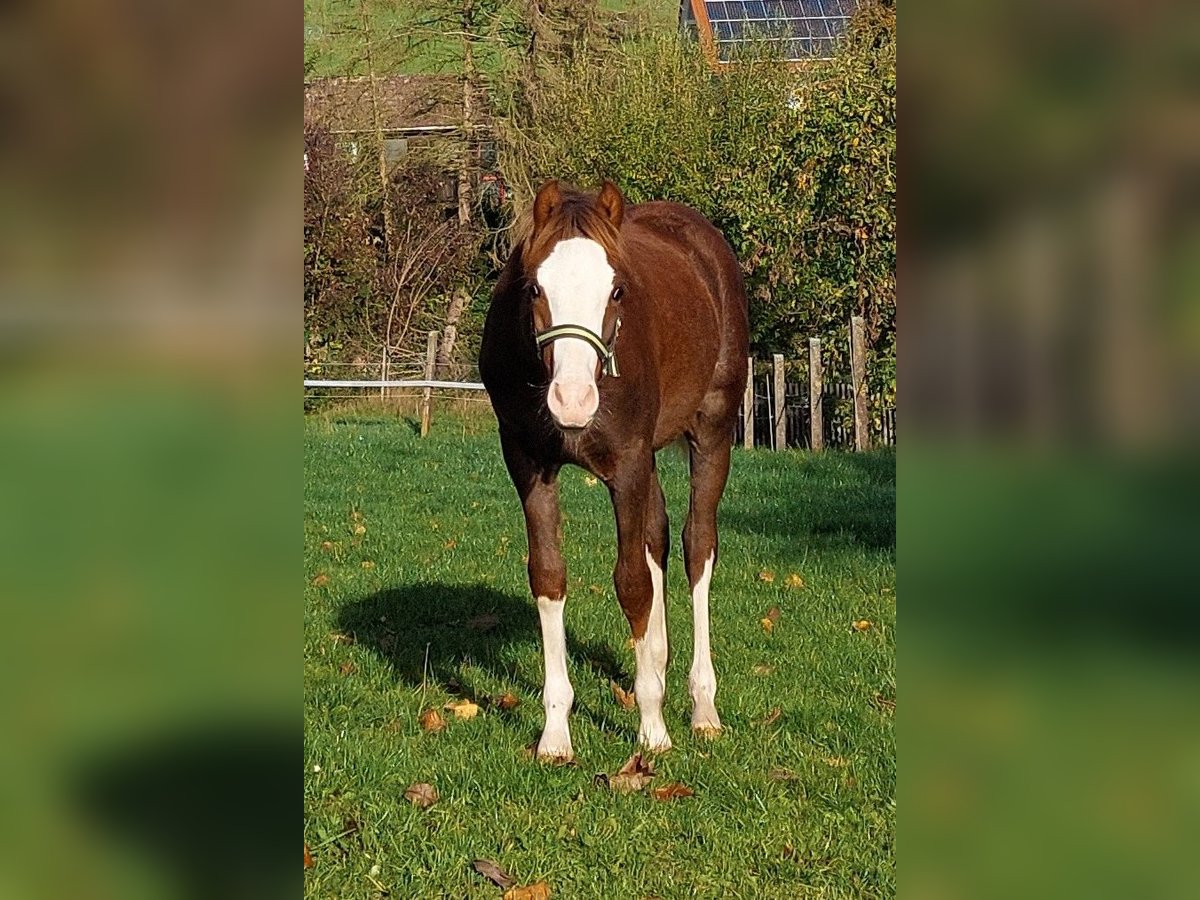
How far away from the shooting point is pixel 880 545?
7.74m

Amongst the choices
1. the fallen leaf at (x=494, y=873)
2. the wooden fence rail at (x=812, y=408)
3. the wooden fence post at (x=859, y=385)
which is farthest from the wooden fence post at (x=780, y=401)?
the fallen leaf at (x=494, y=873)

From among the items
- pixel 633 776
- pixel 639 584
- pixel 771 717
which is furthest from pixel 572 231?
pixel 771 717

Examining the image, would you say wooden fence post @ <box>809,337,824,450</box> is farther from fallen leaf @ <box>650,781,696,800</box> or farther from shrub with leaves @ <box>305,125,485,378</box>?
fallen leaf @ <box>650,781,696,800</box>

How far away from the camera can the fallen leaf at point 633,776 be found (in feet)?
12.3

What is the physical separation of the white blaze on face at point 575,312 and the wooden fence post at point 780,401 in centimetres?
1199

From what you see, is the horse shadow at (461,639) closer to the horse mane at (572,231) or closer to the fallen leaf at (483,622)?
the fallen leaf at (483,622)

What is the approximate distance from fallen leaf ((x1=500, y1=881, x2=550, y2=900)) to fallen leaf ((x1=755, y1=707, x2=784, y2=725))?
1.46m

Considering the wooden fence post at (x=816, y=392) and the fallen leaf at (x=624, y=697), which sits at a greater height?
the wooden fence post at (x=816, y=392)

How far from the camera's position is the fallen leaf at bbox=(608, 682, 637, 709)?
186 inches
